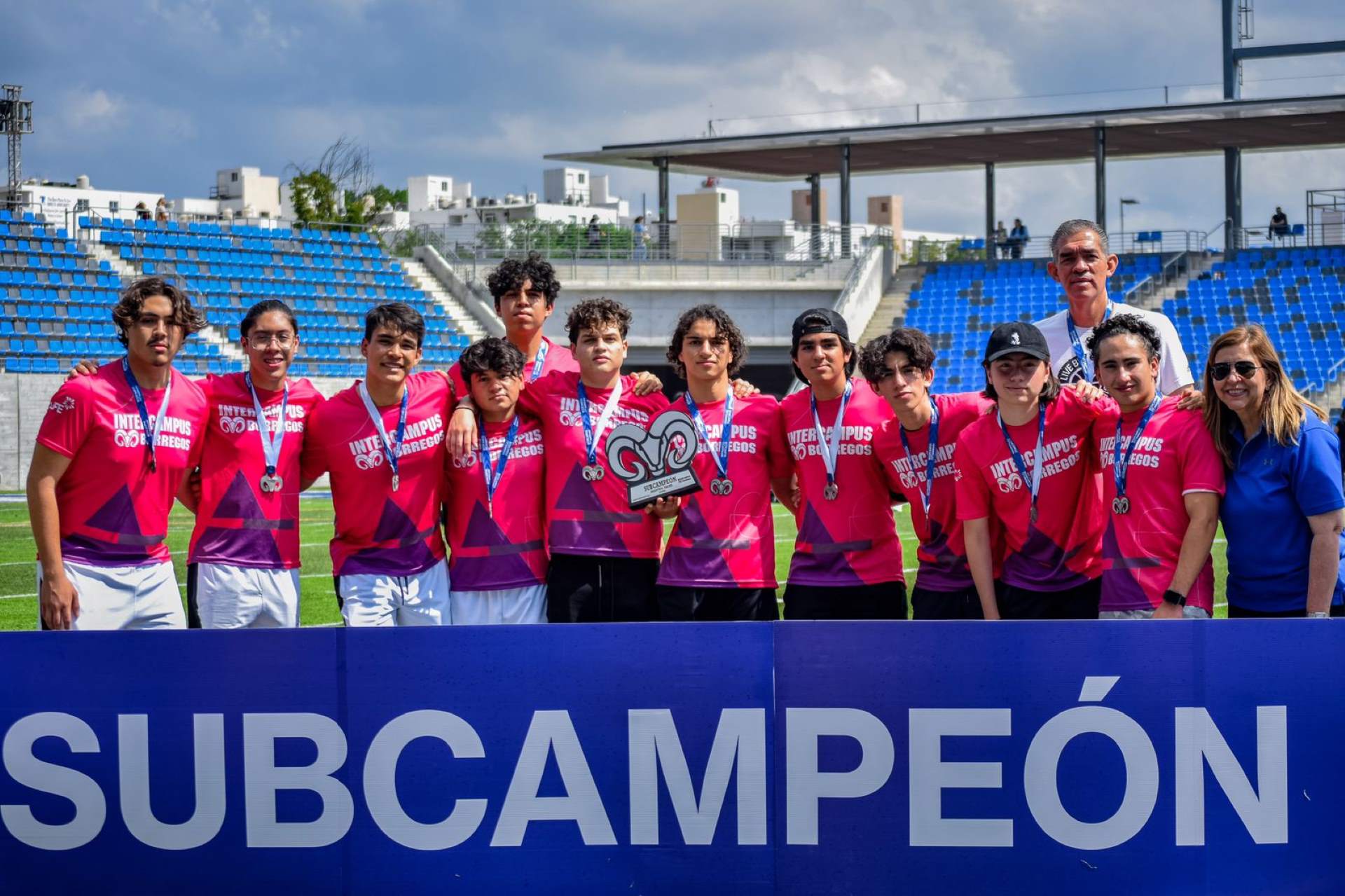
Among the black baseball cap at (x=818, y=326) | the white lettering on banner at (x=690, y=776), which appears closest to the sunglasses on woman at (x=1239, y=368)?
the black baseball cap at (x=818, y=326)

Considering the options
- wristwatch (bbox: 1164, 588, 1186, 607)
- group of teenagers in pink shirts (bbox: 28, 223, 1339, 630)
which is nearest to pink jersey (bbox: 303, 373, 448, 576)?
group of teenagers in pink shirts (bbox: 28, 223, 1339, 630)

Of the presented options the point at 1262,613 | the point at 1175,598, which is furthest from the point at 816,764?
the point at 1262,613

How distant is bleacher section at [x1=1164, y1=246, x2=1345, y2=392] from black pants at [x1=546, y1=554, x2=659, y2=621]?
27.8m

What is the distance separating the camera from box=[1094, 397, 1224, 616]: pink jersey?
5.04 metres

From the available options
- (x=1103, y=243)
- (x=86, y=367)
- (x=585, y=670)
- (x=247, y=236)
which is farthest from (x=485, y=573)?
(x=247, y=236)

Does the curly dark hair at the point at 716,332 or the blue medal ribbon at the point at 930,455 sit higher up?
the curly dark hair at the point at 716,332

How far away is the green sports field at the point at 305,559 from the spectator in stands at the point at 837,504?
434 centimetres

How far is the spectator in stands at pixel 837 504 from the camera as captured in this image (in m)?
5.62

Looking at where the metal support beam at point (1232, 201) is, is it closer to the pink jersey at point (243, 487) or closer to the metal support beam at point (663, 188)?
the metal support beam at point (663, 188)

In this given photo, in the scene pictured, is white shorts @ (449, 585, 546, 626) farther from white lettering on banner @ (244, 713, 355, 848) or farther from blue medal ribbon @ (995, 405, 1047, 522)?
blue medal ribbon @ (995, 405, 1047, 522)

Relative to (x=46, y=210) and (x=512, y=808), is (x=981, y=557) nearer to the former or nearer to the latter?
(x=512, y=808)

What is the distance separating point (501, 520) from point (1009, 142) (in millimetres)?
32666

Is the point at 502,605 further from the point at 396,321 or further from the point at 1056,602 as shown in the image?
the point at 1056,602

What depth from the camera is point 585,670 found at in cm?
461
